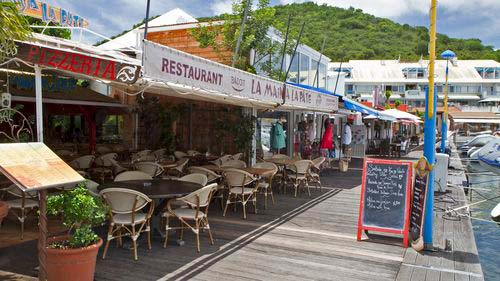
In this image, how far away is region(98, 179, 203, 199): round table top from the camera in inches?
187

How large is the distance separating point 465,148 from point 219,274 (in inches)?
1129

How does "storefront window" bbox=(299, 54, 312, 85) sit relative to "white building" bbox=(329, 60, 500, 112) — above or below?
below

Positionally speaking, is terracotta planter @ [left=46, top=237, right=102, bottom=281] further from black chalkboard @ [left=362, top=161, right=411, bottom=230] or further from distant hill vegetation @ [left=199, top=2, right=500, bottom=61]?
distant hill vegetation @ [left=199, top=2, right=500, bottom=61]

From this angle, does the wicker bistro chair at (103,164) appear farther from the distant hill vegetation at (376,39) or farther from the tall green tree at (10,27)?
the distant hill vegetation at (376,39)

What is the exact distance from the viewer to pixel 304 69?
16.1 metres

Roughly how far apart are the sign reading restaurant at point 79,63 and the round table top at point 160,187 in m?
1.39

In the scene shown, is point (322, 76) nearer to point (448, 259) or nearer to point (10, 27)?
point (448, 259)

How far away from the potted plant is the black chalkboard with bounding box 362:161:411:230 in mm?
3656

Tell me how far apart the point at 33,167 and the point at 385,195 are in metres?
4.42

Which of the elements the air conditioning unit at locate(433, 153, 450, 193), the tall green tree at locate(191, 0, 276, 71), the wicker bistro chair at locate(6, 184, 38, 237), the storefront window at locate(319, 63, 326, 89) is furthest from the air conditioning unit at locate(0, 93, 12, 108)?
the storefront window at locate(319, 63, 326, 89)

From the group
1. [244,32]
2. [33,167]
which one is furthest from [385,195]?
[244,32]

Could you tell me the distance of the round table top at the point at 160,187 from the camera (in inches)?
187

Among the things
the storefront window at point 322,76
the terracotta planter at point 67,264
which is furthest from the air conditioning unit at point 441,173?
the storefront window at point 322,76

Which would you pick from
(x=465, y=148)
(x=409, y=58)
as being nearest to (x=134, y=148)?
(x=465, y=148)
